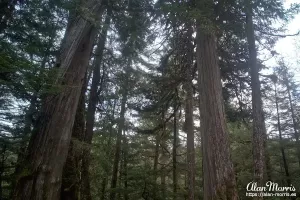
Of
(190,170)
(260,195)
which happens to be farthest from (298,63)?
(260,195)

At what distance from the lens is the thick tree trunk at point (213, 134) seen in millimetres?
4602

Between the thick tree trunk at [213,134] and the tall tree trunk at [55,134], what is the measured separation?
2.88 meters

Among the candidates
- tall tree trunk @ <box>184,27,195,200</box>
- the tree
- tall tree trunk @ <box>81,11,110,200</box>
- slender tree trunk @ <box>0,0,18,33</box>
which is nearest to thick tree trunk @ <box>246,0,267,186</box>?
the tree

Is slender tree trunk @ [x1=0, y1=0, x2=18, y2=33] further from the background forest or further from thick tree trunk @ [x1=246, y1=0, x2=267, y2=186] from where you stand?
thick tree trunk @ [x1=246, y1=0, x2=267, y2=186]

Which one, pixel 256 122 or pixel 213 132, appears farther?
pixel 256 122

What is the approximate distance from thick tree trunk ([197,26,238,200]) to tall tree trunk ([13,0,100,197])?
2875mm

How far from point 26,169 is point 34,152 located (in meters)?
0.32

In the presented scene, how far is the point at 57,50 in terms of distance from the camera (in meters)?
5.44

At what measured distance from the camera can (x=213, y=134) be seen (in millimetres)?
4973

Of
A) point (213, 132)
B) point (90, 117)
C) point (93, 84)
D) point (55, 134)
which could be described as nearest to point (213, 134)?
point (213, 132)

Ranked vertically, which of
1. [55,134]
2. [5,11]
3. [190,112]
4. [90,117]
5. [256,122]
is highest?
[5,11]

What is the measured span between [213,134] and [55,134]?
10.6 ft

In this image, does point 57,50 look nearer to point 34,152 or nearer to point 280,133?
point 34,152

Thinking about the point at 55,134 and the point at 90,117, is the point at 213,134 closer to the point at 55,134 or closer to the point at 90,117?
the point at 55,134
